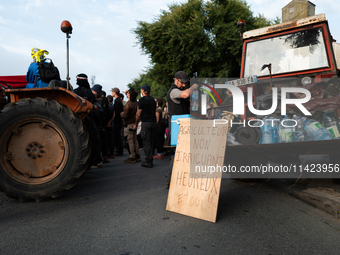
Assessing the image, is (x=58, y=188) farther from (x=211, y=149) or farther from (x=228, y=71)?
(x=228, y=71)

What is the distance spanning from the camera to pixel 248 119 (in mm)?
3963

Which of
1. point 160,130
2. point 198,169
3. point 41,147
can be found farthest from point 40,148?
point 160,130

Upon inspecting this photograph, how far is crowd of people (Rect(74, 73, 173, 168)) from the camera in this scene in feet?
20.6

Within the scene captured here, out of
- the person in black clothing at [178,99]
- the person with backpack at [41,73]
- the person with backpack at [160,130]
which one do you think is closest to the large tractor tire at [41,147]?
the person with backpack at [41,73]

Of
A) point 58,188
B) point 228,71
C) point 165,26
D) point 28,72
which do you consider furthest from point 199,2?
point 58,188

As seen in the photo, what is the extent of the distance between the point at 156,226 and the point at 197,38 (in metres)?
17.8

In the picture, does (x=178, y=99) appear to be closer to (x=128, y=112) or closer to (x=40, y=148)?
(x=40, y=148)

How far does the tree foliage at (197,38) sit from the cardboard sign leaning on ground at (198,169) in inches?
639

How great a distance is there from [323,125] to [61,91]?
3669mm

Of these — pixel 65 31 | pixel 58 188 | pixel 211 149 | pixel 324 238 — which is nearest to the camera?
pixel 324 238

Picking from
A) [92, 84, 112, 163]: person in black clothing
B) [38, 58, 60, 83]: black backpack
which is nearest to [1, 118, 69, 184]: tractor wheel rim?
[38, 58, 60, 83]: black backpack

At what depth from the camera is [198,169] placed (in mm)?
3141

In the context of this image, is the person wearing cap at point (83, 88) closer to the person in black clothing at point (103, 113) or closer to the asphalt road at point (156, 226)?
the person in black clothing at point (103, 113)

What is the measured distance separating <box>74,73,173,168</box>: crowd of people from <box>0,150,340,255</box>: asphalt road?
254 centimetres
